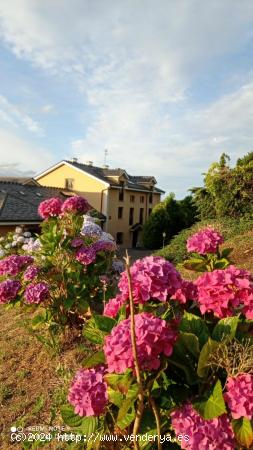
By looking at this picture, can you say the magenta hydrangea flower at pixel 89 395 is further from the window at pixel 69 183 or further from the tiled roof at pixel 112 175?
the window at pixel 69 183

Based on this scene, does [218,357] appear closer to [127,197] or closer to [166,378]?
[166,378]

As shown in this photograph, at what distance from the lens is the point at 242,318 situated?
1.95 m

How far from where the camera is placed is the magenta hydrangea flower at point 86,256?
3.98 metres

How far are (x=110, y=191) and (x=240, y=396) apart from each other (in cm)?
2894

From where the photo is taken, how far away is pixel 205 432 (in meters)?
1.43

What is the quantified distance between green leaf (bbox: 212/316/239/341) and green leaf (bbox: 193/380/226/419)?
0.83ft

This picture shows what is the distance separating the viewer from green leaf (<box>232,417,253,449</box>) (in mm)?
1395

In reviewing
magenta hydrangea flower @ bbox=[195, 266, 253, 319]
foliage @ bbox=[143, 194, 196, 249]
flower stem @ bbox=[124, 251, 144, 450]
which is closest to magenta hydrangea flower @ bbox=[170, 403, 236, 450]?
flower stem @ bbox=[124, 251, 144, 450]

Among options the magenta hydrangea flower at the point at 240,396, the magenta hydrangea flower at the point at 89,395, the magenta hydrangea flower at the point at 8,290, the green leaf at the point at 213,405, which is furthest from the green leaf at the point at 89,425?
the magenta hydrangea flower at the point at 8,290

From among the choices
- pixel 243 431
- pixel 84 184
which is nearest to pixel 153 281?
pixel 243 431

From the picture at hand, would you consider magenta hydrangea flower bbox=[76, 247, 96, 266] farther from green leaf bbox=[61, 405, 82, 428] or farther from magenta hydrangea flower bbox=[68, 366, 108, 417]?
magenta hydrangea flower bbox=[68, 366, 108, 417]

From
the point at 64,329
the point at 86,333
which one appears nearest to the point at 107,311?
the point at 86,333

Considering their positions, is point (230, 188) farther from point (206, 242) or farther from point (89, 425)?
point (89, 425)

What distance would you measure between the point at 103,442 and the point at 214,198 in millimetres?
13904
